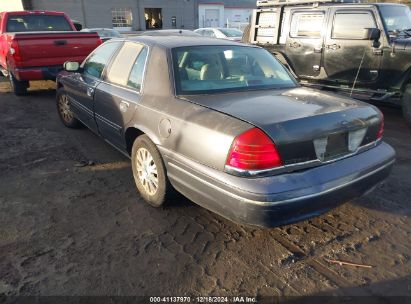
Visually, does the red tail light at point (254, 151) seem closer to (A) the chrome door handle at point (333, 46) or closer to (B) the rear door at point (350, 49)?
(B) the rear door at point (350, 49)

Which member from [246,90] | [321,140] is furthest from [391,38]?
[321,140]

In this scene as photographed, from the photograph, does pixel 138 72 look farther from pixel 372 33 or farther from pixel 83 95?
pixel 372 33

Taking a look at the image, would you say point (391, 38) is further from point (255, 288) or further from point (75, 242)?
point (75, 242)

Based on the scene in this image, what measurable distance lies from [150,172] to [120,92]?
3.24 ft

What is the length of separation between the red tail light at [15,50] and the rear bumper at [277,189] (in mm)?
6235

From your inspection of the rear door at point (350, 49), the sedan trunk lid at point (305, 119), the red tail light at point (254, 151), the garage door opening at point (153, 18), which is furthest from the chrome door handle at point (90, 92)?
the garage door opening at point (153, 18)

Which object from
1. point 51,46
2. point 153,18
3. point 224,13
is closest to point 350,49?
point 51,46

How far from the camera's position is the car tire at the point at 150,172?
10.3 ft

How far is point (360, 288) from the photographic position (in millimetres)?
2420

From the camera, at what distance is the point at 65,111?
5.80 m

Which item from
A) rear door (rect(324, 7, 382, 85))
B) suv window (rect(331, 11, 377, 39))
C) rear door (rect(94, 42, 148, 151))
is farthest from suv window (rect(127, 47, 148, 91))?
suv window (rect(331, 11, 377, 39))

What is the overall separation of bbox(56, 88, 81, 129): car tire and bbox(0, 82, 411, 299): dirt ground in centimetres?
165

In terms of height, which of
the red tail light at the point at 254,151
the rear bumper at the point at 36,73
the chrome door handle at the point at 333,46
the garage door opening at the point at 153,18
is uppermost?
the chrome door handle at the point at 333,46

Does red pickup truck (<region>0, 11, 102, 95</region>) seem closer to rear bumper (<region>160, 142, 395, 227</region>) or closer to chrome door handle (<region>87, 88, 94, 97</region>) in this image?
chrome door handle (<region>87, 88, 94, 97</region>)
